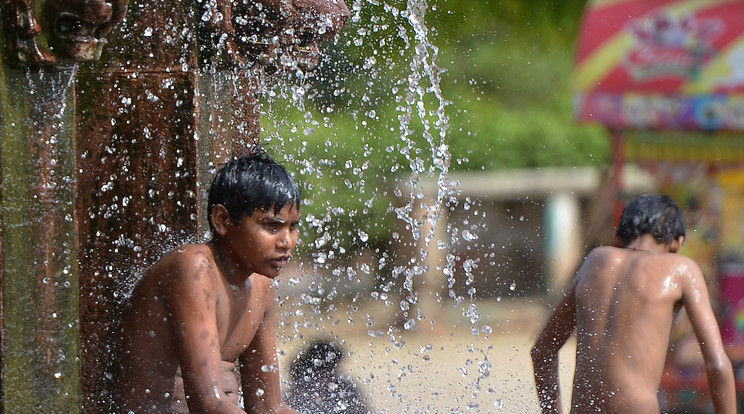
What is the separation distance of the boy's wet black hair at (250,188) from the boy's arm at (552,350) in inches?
54.5

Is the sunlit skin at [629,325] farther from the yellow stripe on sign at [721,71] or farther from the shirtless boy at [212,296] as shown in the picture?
the yellow stripe on sign at [721,71]

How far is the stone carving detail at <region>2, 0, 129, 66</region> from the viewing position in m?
2.57

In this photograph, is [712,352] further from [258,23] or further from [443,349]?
[443,349]

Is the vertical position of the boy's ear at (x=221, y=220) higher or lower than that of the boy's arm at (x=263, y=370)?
higher

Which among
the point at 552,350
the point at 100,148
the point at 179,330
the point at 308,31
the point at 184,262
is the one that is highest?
the point at 308,31

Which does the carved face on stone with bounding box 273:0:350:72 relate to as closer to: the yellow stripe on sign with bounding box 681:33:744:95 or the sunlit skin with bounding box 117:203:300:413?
the sunlit skin with bounding box 117:203:300:413

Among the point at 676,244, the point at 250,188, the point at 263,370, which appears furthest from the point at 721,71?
the point at 250,188

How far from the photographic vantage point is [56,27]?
2592 millimetres

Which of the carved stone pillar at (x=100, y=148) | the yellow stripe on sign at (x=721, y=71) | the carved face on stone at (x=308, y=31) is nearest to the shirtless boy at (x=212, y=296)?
the carved stone pillar at (x=100, y=148)

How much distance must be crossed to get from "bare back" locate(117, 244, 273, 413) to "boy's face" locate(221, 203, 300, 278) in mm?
72

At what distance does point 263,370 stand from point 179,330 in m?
0.46

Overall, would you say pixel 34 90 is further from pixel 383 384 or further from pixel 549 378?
pixel 383 384

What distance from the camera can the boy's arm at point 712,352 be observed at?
359 centimetres

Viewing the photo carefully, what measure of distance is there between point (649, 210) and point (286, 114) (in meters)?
8.14
